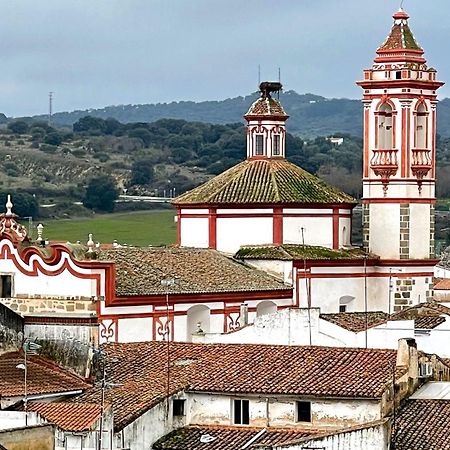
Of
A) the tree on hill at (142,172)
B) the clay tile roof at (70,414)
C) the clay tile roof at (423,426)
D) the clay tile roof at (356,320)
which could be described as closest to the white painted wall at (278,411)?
the clay tile roof at (423,426)

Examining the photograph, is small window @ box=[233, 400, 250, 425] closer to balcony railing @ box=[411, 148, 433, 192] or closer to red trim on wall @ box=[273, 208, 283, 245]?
red trim on wall @ box=[273, 208, 283, 245]

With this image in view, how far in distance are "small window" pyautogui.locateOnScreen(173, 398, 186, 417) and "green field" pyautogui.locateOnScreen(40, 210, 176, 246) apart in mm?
40533

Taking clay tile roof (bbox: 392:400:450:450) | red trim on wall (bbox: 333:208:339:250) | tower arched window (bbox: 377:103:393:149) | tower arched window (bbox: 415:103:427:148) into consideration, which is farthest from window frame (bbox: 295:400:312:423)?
tower arched window (bbox: 415:103:427:148)

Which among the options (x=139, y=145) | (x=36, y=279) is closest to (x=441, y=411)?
(x=36, y=279)

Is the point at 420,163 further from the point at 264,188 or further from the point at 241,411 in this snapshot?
the point at 241,411

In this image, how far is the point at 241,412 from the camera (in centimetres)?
4150

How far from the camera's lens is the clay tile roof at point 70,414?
3925 cm

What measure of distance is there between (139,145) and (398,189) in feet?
313

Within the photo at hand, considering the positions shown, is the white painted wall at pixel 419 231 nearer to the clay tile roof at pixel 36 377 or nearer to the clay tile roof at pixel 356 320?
the clay tile roof at pixel 356 320

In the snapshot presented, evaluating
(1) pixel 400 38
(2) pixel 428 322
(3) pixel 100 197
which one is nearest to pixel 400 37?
(1) pixel 400 38

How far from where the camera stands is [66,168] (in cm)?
13912

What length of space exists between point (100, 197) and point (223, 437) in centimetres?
7281

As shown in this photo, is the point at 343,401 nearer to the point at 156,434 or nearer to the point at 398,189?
the point at 156,434

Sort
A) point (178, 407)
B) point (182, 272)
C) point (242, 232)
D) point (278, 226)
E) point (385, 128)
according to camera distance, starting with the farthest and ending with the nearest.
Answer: point (385, 128) < point (242, 232) < point (278, 226) < point (182, 272) < point (178, 407)
